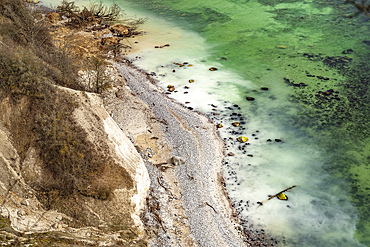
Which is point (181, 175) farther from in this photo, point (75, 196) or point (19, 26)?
point (19, 26)

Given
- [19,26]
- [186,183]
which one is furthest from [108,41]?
[186,183]

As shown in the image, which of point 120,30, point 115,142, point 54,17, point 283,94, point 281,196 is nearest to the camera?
point 115,142

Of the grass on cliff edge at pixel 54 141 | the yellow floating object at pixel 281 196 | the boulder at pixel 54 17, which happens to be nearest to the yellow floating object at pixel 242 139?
the yellow floating object at pixel 281 196

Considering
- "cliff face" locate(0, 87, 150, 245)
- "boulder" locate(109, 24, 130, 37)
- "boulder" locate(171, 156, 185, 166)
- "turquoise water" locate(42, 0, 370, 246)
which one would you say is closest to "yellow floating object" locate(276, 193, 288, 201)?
"turquoise water" locate(42, 0, 370, 246)

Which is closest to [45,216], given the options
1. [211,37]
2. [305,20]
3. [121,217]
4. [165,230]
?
[121,217]

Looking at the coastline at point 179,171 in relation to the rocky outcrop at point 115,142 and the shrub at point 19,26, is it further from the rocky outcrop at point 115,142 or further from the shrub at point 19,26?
the shrub at point 19,26

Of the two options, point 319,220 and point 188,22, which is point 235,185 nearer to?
point 319,220
